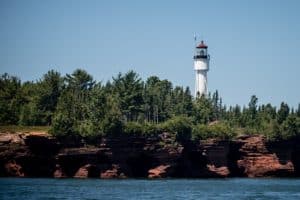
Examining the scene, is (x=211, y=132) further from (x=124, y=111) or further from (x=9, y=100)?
(x=9, y=100)

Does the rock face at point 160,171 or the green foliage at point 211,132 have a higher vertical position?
the green foliage at point 211,132

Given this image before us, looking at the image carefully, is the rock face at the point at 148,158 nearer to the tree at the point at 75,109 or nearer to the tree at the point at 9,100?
the tree at the point at 75,109

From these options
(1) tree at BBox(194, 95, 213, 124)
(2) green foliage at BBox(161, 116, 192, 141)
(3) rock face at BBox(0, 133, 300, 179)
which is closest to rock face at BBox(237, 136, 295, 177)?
(3) rock face at BBox(0, 133, 300, 179)

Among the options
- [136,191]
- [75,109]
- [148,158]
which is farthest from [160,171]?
[136,191]

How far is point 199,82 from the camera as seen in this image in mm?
142125

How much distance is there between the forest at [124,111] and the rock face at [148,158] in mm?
1660

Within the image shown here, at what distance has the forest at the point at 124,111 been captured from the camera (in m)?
110

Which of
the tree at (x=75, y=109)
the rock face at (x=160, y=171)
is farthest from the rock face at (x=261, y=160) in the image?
the tree at (x=75, y=109)

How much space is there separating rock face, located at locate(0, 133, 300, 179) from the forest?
1.66 metres

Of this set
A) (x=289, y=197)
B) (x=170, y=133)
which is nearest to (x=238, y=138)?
(x=170, y=133)

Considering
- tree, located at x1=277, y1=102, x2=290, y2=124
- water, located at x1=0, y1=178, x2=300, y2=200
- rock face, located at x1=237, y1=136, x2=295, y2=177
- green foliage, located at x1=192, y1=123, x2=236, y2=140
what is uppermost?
tree, located at x1=277, y1=102, x2=290, y2=124

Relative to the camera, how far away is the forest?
360 feet

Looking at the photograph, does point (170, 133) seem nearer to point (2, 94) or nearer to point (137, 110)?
point (137, 110)

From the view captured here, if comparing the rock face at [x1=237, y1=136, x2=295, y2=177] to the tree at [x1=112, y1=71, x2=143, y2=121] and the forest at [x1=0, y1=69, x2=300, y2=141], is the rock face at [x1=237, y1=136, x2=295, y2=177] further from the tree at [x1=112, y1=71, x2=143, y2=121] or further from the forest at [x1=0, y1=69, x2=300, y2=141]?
the tree at [x1=112, y1=71, x2=143, y2=121]
